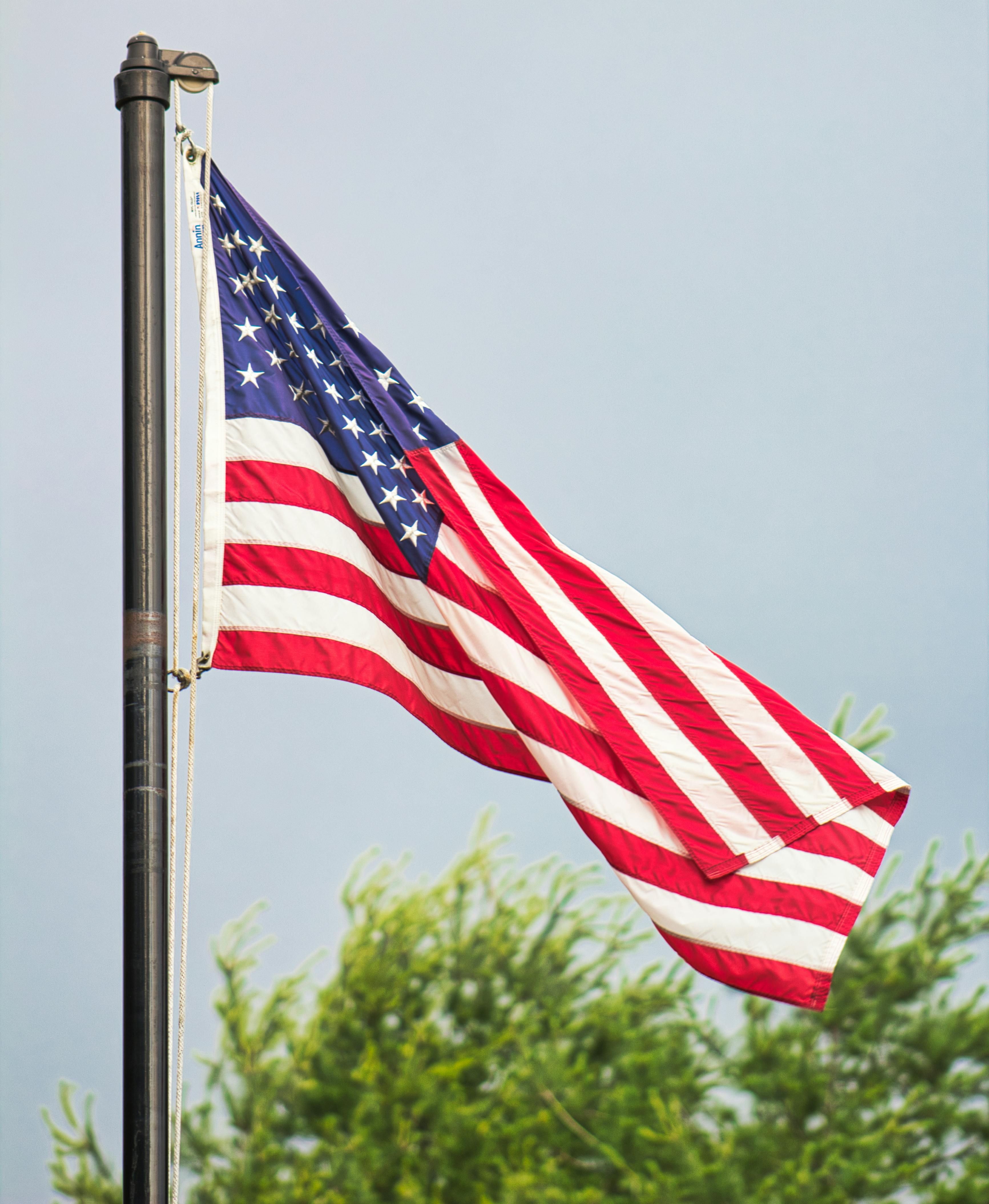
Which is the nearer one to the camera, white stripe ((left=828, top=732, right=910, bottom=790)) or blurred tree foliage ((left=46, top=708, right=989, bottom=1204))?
white stripe ((left=828, top=732, right=910, bottom=790))

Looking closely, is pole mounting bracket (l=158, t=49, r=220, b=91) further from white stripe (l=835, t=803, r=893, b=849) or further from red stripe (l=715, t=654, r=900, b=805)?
white stripe (l=835, t=803, r=893, b=849)

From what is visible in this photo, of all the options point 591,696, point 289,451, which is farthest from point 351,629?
point 591,696

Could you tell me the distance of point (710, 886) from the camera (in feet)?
10.5

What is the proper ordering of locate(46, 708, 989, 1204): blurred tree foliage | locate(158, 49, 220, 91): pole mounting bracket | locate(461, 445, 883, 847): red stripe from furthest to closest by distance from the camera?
locate(46, 708, 989, 1204): blurred tree foliage
locate(461, 445, 883, 847): red stripe
locate(158, 49, 220, 91): pole mounting bracket

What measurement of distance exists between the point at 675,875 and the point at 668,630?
662 millimetres

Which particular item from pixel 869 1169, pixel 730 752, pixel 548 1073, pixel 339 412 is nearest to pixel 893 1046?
pixel 869 1169

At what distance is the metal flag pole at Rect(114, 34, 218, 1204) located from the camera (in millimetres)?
2367

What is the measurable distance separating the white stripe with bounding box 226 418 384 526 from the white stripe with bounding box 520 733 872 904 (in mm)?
769

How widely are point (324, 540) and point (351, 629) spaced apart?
244mm

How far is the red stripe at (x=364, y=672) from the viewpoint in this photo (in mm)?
3117

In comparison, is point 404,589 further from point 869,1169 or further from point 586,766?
point 869,1169

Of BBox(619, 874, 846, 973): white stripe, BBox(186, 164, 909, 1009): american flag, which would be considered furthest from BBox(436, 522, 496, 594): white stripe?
BBox(619, 874, 846, 973): white stripe

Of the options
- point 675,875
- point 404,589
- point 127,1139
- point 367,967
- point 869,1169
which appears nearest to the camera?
point 127,1139

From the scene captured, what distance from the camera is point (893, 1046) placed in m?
11.0
